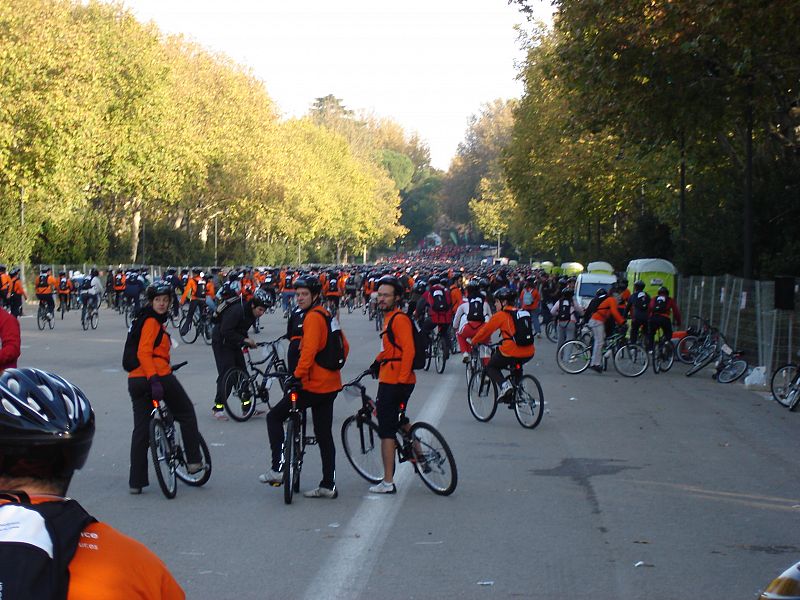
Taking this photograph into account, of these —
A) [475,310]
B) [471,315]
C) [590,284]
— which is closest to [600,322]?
[475,310]

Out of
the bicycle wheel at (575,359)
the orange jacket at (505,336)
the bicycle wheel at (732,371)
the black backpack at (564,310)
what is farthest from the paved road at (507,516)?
the black backpack at (564,310)

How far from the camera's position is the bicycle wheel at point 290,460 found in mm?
8742

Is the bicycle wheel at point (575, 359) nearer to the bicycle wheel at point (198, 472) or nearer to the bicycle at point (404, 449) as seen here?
the bicycle at point (404, 449)

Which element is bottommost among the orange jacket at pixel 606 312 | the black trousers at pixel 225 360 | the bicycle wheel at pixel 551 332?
A: the bicycle wheel at pixel 551 332

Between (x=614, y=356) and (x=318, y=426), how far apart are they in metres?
13.3

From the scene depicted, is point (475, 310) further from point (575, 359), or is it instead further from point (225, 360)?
point (225, 360)

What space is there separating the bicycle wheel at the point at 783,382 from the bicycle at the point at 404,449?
28.9ft

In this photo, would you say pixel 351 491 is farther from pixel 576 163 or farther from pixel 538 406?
pixel 576 163

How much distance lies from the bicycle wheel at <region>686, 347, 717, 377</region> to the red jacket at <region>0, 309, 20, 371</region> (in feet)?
51.0

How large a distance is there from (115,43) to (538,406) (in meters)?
44.7

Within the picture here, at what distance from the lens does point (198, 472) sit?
9414 mm

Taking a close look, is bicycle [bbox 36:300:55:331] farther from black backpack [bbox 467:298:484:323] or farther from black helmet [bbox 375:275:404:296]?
black helmet [bbox 375:275:404:296]

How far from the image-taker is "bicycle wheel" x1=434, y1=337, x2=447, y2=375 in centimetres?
2130

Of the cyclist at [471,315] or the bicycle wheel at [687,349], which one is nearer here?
the cyclist at [471,315]
